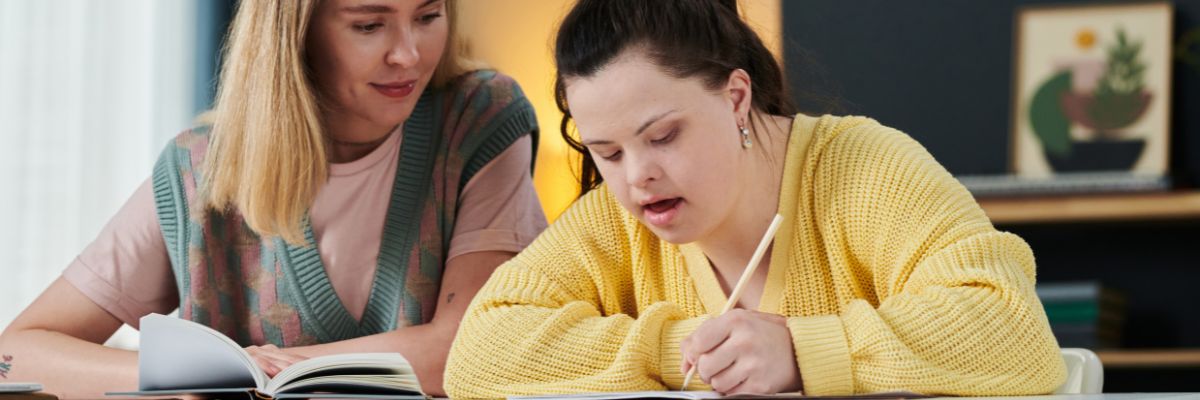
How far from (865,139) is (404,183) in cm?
66

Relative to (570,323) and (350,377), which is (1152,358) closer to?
(570,323)

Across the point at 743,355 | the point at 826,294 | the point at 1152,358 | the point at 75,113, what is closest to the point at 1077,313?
the point at 1152,358

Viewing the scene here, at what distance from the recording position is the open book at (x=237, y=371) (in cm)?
120

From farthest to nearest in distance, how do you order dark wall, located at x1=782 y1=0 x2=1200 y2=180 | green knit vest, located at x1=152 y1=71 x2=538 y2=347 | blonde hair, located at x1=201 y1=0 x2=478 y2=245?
1. dark wall, located at x1=782 y1=0 x2=1200 y2=180
2. green knit vest, located at x1=152 y1=71 x2=538 y2=347
3. blonde hair, located at x1=201 y1=0 x2=478 y2=245

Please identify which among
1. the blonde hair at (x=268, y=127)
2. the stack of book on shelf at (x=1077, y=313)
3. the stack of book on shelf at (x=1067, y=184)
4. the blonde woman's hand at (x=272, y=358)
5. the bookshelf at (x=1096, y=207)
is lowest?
the stack of book on shelf at (x=1077, y=313)

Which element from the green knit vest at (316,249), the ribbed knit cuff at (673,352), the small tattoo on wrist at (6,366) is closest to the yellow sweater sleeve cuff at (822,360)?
the ribbed knit cuff at (673,352)

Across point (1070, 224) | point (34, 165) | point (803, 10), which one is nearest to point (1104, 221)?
point (1070, 224)

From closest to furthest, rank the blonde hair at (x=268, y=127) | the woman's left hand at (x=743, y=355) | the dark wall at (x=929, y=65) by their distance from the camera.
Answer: the woman's left hand at (x=743, y=355) < the blonde hair at (x=268, y=127) < the dark wall at (x=929, y=65)

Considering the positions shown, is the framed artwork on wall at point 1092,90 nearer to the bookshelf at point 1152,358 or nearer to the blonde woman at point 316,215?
the bookshelf at point 1152,358

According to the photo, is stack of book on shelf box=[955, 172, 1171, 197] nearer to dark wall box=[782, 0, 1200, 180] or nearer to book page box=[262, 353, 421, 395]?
dark wall box=[782, 0, 1200, 180]

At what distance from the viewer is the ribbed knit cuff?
51.7 inches

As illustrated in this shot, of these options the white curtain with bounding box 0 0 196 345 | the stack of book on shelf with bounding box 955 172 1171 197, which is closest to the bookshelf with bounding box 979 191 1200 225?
the stack of book on shelf with bounding box 955 172 1171 197

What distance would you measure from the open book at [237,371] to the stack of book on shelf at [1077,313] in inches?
96.4

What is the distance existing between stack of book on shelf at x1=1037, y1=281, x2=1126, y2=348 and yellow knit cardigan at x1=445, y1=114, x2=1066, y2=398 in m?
2.04
